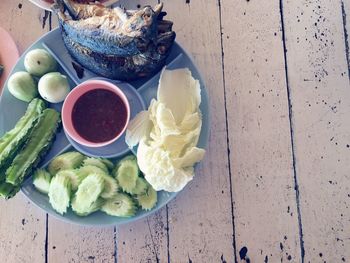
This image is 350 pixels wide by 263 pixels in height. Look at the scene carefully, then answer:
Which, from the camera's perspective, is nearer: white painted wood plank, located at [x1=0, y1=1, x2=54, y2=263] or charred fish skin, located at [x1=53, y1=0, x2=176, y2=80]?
charred fish skin, located at [x1=53, y1=0, x2=176, y2=80]

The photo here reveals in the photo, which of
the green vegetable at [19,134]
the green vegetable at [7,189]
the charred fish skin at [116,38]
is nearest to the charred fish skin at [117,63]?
the charred fish skin at [116,38]

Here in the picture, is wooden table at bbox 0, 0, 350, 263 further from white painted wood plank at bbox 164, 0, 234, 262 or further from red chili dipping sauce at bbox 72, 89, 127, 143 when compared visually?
red chili dipping sauce at bbox 72, 89, 127, 143

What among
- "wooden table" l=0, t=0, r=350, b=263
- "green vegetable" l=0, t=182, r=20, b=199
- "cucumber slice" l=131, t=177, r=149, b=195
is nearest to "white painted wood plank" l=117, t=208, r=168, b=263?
"wooden table" l=0, t=0, r=350, b=263

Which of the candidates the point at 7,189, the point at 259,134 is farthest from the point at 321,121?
A: the point at 7,189

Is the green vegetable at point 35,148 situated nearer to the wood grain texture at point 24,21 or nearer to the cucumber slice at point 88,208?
the cucumber slice at point 88,208

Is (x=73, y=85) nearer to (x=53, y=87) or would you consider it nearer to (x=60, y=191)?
(x=53, y=87)
